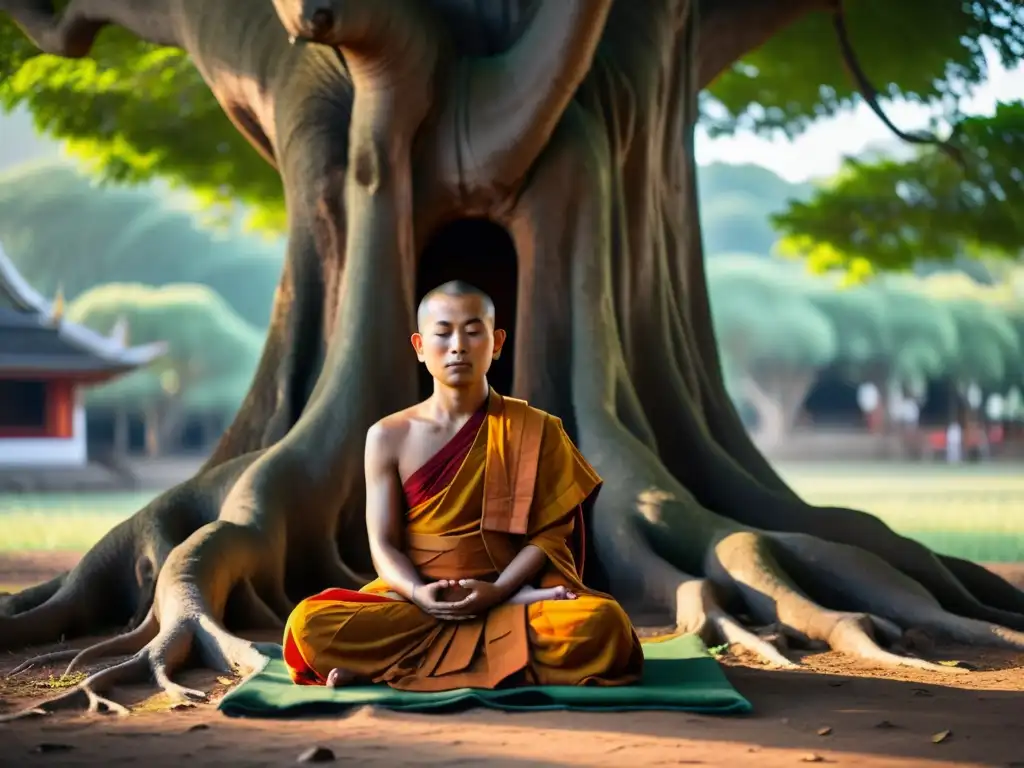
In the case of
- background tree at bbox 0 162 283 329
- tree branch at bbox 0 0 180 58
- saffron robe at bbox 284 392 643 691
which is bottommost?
saffron robe at bbox 284 392 643 691

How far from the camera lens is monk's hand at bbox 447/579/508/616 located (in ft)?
13.6

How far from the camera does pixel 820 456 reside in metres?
37.4

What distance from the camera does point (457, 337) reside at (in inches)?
167

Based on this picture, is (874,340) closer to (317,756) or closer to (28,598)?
(28,598)

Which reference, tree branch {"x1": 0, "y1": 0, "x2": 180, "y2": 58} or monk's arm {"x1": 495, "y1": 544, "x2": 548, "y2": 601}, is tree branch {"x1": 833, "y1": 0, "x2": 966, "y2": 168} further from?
monk's arm {"x1": 495, "y1": 544, "x2": 548, "y2": 601}

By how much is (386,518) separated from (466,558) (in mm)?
260

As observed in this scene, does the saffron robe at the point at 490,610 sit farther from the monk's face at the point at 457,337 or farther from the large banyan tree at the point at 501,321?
the large banyan tree at the point at 501,321

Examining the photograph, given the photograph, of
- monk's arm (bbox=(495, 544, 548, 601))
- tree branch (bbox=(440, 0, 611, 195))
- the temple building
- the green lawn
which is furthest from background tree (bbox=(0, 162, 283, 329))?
monk's arm (bbox=(495, 544, 548, 601))

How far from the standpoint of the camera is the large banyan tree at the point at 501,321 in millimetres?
5867

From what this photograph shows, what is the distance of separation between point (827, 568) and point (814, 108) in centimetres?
816

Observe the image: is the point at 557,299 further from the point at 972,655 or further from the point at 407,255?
the point at 972,655

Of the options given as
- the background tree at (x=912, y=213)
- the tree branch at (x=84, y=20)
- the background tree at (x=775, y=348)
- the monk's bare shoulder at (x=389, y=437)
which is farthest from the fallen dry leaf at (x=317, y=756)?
the background tree at (x=775, y=348)

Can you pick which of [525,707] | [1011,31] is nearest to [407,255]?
[525,707]

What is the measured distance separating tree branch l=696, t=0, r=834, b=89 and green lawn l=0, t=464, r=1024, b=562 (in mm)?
4694
